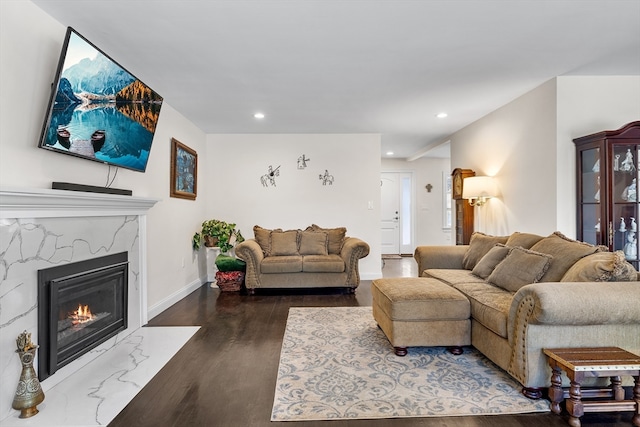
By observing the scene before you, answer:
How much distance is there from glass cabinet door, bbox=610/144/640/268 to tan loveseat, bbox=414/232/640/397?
2.65 feet

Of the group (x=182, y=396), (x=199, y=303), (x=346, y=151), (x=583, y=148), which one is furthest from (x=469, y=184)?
(x=182, y=396)

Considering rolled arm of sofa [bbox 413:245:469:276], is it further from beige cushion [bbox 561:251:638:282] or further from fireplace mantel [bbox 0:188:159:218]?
fireplace mantel [bbox 0:188:159:218]

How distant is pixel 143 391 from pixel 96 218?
1.33 meters

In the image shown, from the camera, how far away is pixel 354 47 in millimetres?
2676

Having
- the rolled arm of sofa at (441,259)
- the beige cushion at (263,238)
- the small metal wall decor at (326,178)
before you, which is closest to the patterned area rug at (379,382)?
the rolled arm of sofa at (441,259)

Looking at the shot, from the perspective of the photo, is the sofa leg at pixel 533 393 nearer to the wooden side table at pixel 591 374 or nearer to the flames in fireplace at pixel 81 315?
the wooden side table at pixel 591 374

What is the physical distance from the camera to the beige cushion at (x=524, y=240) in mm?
3055

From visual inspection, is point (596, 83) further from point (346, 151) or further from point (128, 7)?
point (128, 7)

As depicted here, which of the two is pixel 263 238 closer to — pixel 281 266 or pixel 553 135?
pixel 281 266

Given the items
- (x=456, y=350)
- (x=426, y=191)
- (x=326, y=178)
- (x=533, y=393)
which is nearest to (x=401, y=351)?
(x=456, y=350)

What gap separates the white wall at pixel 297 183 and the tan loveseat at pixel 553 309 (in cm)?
302

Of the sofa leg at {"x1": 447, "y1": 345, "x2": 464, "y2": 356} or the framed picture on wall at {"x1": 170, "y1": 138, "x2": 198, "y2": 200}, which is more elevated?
the framed picture on wall at {"x1": 170, "y1": 138, "x2": 198, "y2": 200}

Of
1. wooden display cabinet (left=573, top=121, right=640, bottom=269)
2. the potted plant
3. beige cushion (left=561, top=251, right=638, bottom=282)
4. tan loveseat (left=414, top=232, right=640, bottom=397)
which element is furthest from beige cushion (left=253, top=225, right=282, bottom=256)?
wooden display cabinet (left=573, top=121, right=640, bottom=269)

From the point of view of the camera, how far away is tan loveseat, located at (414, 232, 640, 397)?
6.27 ft
